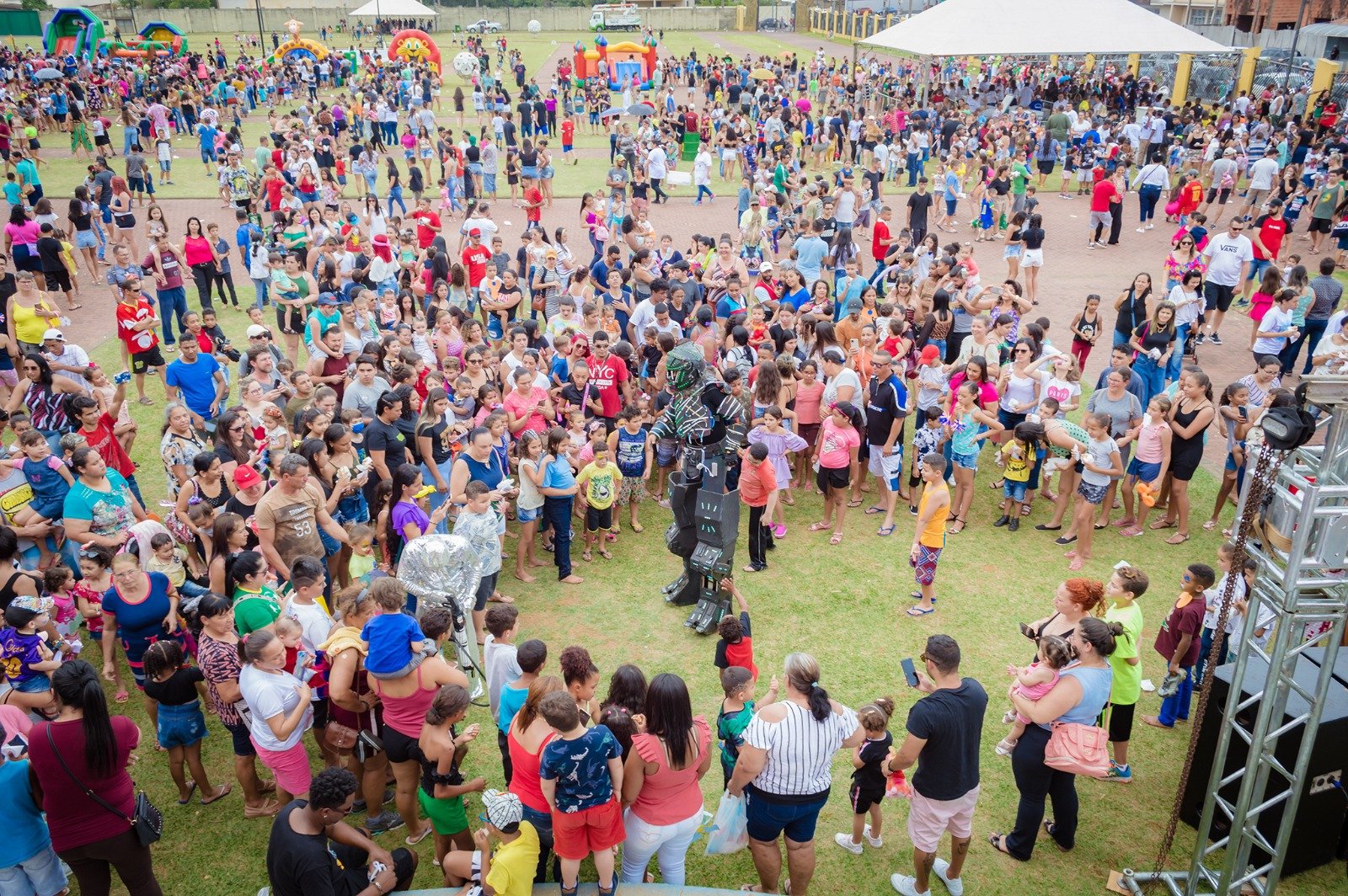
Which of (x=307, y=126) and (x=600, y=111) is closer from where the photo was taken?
(x=307, y=126)

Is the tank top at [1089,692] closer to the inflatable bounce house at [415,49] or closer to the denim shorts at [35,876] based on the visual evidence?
the denim shorts at [35,876]

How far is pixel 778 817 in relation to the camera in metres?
4.75

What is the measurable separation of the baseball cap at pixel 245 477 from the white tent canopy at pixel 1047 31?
51.7ft

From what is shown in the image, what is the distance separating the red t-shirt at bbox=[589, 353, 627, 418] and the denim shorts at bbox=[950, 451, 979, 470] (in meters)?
3.48

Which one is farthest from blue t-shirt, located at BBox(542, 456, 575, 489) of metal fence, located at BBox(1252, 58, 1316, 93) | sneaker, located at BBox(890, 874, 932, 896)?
metal fence, located at BBox(1252, 58, 1316, 93)

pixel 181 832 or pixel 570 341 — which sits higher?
pixel 570 341

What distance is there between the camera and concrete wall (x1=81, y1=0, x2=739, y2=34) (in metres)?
58.9

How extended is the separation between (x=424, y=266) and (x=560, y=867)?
10.3 meters

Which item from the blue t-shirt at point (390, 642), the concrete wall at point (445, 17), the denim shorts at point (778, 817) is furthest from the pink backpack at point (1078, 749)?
the concrete wall at point (445, 17)

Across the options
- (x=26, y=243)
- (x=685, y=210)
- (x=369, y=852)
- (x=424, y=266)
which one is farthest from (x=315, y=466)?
(x=685, y=210)

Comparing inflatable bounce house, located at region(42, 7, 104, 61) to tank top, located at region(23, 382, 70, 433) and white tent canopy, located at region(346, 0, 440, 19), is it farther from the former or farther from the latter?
tank top, located at region(23, 382, 70, 433)

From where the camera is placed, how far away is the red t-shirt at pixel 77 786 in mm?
4473

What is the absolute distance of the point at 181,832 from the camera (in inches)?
223

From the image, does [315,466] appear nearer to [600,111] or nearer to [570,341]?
[570,341]
